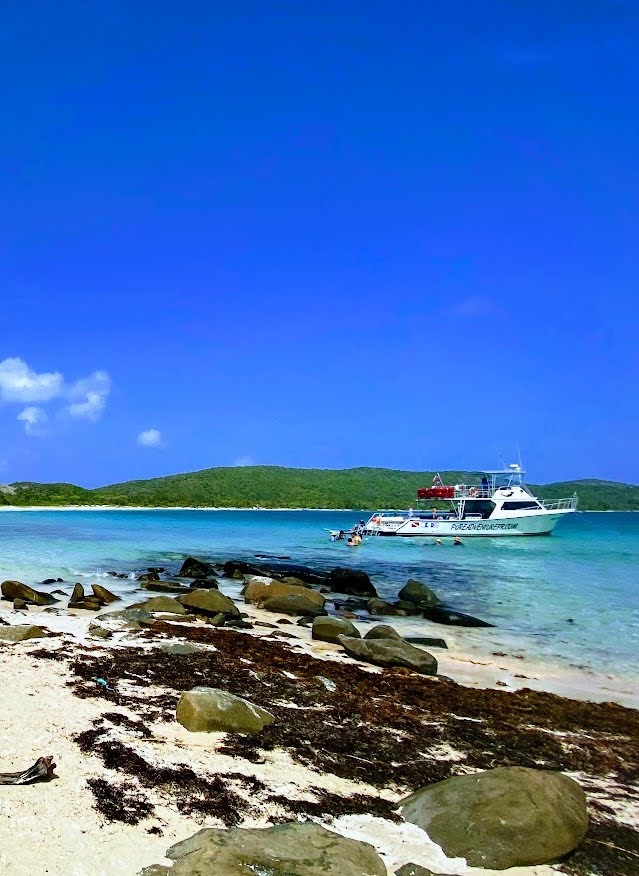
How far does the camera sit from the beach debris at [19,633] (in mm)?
11898

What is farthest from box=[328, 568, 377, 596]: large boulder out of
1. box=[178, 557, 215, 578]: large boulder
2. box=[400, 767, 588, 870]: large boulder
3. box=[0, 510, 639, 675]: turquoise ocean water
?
box=[400, 767, 588, 870]: large boulder

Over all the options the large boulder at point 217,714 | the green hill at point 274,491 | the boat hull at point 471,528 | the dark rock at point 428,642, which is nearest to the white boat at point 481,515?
the boat hull at point 471,528

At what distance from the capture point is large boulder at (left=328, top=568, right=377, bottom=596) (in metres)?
26.0

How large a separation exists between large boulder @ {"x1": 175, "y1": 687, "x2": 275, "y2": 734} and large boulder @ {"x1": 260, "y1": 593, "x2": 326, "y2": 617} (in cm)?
1177

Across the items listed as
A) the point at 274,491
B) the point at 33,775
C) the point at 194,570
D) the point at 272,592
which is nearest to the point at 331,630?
the point at 272,592

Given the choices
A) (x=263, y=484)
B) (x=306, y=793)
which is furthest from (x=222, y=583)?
(x=263, y=484)

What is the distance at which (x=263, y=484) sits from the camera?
181 m

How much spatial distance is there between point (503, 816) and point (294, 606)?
1482 centimetres

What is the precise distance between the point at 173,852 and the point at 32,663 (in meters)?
6.40

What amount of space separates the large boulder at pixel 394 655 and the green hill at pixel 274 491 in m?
129

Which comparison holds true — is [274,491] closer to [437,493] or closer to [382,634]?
[437,493]

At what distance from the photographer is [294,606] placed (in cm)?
2006

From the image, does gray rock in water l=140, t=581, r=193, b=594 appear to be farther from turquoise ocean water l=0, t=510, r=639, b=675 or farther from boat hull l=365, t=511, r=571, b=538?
boat hull l=365, t=511, r=571, b=538

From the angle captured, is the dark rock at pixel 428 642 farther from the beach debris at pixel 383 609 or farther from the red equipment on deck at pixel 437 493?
the red equipment on deck at pixel 437 493
